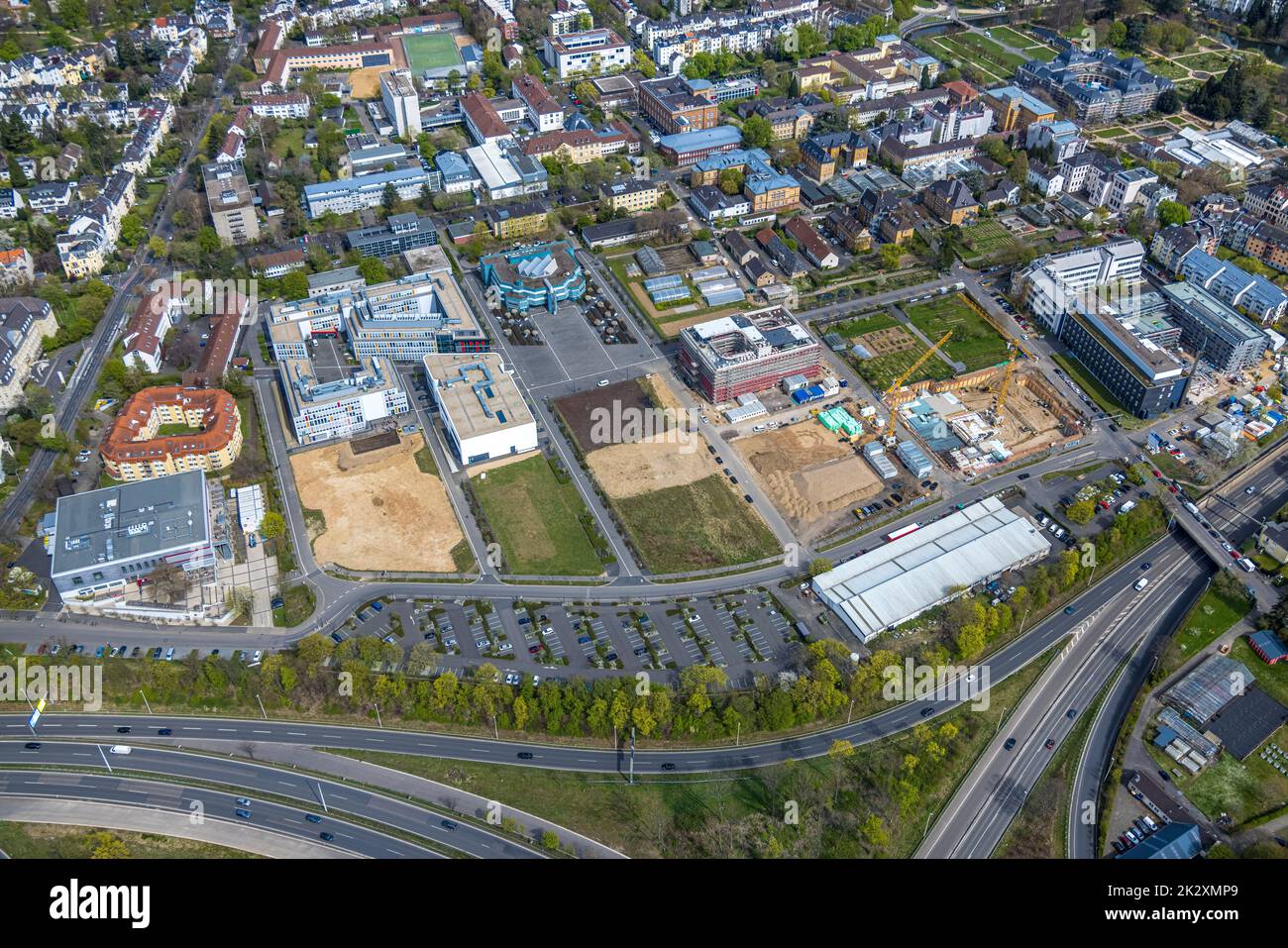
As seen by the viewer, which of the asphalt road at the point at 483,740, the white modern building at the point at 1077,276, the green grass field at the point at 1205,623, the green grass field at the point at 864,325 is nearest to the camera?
the asphalt road at the point at 483,740

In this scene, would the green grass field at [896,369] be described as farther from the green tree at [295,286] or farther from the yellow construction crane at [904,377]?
the green tree at [295,286]

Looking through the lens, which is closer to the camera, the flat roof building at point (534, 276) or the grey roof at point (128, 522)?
the grey roof at point (128, 522)

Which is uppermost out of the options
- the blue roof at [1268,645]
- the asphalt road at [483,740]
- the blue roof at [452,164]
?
the blue roof at [452,164]

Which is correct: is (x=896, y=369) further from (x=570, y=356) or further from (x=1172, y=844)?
(x=1172, y=844)

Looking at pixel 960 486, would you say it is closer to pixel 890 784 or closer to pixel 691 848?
pixel 890 784

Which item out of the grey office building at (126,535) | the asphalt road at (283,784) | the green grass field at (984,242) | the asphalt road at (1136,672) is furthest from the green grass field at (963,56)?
the asphalt road at (283,784)

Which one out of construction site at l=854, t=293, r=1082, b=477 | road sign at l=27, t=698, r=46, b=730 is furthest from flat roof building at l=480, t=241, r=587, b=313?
road sign at l=27, t=698, r=46, b=730

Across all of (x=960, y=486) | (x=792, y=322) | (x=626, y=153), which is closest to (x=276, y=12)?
(x=626, y=153)
